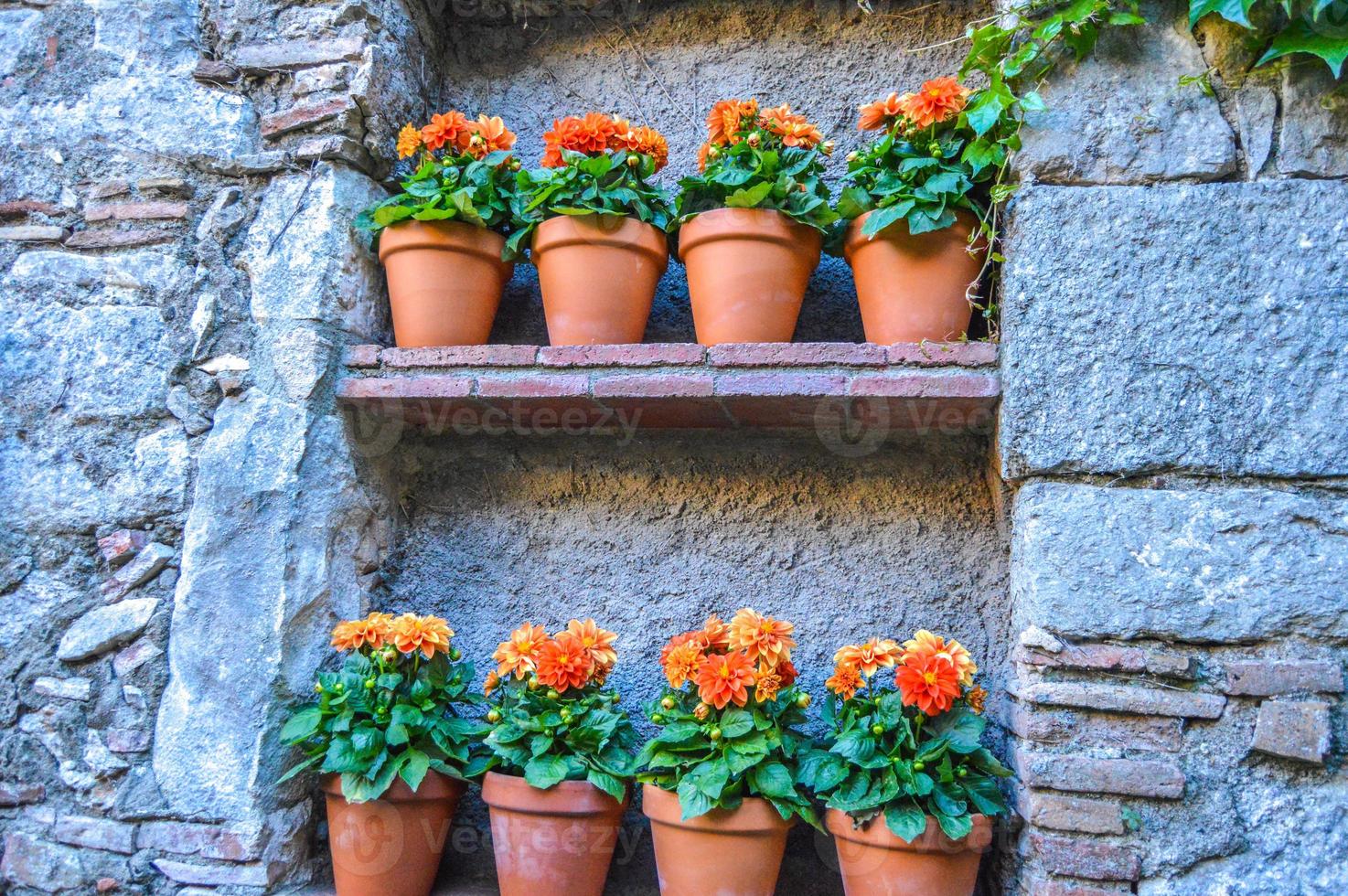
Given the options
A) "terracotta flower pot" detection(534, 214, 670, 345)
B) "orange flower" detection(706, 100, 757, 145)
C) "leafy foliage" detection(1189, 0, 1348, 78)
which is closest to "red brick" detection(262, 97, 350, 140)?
"terracotta flower pot" detection(534, 214, 670, 345)

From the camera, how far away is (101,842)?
6.39 feet

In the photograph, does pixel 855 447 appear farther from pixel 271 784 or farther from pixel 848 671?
pixel 271 784

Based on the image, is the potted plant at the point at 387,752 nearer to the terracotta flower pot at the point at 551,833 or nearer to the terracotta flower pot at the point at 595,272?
the terracotta flower pot at the point at 551,833

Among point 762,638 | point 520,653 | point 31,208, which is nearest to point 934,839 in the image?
point 762,638

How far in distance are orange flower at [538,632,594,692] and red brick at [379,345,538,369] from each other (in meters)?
0.60

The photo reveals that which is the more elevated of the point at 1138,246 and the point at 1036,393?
the point at 1138,246

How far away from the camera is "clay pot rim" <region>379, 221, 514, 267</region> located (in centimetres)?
213

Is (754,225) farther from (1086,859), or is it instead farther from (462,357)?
(1086,859)

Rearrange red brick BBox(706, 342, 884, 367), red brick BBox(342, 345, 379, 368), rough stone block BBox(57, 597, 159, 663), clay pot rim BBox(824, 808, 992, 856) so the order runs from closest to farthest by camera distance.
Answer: clay pot rim BBox(824, 808, 992, 856), red brick BBox(706, 342, 884, 367), rough stone block BBox(57, 597, 159, 663), red brick BBox(342, 345, 379, 368)

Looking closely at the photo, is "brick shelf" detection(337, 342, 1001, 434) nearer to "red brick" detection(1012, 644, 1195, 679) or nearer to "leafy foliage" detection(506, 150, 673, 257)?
"leafy foliage" detection(506, 150, 673, 257)

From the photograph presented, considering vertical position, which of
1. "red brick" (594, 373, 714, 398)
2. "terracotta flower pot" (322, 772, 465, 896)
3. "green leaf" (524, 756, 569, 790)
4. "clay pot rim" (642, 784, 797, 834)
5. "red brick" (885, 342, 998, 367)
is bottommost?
"terracotta flower pot" (322, 772, 465, 896)

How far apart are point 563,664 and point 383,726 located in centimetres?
40

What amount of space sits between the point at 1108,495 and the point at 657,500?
1.01 m

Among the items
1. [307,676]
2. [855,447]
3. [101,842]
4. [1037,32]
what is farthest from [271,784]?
[1037,32]
